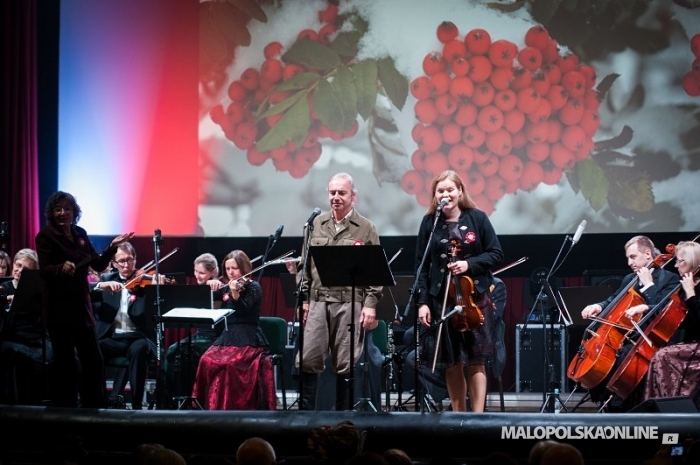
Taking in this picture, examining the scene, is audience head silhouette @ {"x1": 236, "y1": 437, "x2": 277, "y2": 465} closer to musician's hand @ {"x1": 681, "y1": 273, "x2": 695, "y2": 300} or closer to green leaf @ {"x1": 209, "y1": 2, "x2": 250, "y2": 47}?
musician's hand @ {"x1": 681, "y1": 273, "x2": 695, "y2": 300}

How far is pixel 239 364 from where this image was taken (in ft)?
22.0

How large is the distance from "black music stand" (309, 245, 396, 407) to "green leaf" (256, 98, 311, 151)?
164 inches

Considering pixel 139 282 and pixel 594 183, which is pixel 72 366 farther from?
pixel 594 183

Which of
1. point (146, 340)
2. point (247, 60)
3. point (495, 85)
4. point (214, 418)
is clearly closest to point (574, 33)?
point (495, 85)

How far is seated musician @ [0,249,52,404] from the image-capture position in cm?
719

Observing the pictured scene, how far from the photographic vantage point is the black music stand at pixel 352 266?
4898mm

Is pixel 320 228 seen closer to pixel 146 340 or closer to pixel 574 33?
pixel 146 340

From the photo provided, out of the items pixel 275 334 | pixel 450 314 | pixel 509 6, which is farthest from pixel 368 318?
pixel 509 6

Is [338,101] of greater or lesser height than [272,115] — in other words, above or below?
above

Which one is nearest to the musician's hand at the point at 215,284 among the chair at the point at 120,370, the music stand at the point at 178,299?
the music stand at the point at 178,299

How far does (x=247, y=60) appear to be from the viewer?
9.06 m

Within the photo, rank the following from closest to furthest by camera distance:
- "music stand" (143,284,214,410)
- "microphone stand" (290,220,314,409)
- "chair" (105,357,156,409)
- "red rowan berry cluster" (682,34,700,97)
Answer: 1. "microphone stand" (290,220,314,409)
2. "music stand" (143,284,214,410)
3. "chair" (105,357,156,409)
4. "red rowan berry cluster" (682,34,700,97)

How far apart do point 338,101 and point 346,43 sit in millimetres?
579

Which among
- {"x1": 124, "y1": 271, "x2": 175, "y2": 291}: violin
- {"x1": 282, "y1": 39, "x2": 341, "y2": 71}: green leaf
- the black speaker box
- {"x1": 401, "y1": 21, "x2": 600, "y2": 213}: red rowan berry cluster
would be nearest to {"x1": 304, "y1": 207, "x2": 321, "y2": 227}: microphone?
the black speaker box
